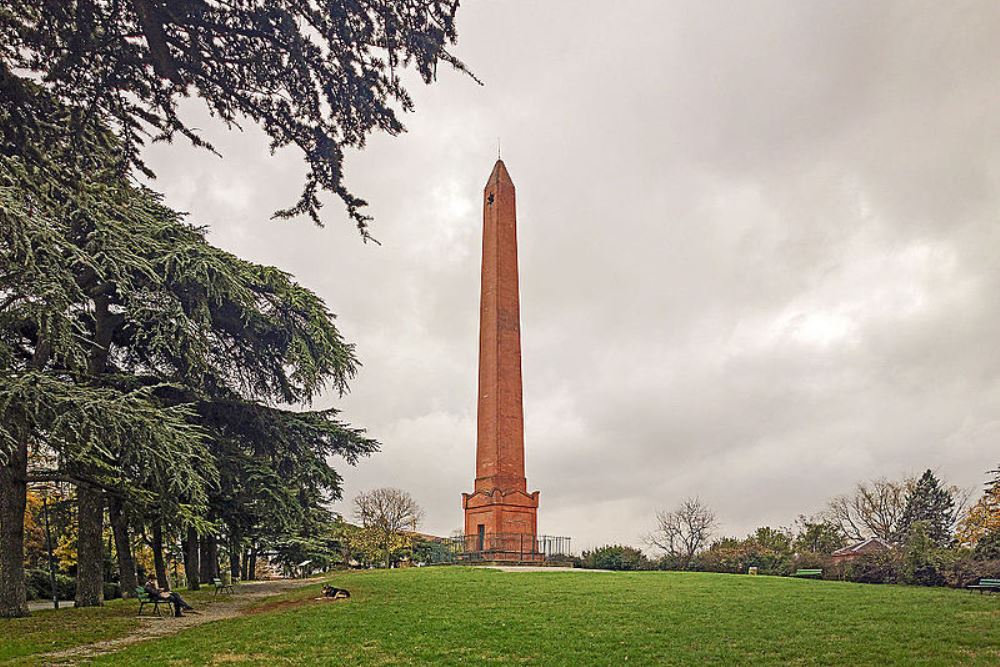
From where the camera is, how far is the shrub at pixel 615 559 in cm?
2953

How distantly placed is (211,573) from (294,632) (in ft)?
47.6

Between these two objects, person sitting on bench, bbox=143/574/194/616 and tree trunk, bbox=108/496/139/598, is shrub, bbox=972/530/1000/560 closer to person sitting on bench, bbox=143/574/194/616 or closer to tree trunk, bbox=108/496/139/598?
person sitting on bench, bbox=143/574/194/616

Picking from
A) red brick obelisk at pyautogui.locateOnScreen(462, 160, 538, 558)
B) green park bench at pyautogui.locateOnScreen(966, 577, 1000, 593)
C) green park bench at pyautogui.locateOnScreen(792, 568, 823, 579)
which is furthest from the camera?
red brick obelisk at pyautogui.locateOnScreen(462, 160, 538, 558)

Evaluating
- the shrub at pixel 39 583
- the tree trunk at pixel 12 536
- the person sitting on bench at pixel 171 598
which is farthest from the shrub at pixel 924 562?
the shrub at pixel 39 583

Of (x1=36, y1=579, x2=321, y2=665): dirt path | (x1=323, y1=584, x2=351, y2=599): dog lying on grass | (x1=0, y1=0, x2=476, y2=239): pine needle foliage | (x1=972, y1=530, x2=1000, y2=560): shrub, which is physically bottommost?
(x1=36, y1=579, x2=321, y2=665): dirt path

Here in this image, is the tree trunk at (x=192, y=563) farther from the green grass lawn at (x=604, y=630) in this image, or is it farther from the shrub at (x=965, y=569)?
the shrub at (x=965, y=569)

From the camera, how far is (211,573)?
24.1m

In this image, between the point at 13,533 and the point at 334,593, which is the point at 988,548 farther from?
the point at 13,533

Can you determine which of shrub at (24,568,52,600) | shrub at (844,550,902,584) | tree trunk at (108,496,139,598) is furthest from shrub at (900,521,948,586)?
shrub at (24,568,52,600)

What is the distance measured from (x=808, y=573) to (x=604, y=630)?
16139 millimetres

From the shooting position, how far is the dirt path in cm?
991

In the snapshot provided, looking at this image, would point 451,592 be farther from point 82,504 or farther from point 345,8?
point 345,8

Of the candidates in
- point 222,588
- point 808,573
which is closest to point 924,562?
point 808,573

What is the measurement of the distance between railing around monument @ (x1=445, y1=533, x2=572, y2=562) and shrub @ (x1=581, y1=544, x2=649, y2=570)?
107cm
